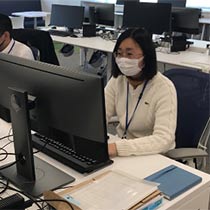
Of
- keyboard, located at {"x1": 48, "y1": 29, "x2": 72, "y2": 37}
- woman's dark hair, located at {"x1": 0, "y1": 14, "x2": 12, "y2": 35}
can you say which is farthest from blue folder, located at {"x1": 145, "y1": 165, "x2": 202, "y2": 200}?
keyboard, located at {"x1": 48, "y1": 29, "x2": 72, "y2": 37}

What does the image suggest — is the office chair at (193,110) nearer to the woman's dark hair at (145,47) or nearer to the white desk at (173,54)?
the woman's dark hair at (145,47)

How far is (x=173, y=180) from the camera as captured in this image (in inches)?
51.2

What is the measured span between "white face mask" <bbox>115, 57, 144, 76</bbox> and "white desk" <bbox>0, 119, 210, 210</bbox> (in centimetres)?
46

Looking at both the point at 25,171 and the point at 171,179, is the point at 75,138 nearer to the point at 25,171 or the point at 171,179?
the point at 25,171

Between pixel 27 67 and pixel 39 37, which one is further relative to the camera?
pixel 39 37

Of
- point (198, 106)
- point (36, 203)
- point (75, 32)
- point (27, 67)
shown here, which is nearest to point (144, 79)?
point (198, 106)

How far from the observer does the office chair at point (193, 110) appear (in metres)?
1.85

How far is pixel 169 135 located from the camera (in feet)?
5.27

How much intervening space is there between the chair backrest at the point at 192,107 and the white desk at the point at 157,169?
42 centimetres

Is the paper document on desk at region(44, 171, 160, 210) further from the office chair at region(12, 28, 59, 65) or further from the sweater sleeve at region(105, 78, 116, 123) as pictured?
the office chair at region(12, 28, 59, 65)

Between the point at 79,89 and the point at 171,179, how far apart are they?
19.2 inches

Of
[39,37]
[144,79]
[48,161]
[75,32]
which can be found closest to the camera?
[48,161]

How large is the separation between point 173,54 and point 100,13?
1.63 metres

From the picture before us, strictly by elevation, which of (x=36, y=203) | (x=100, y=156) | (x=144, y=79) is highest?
(x=144, y=79)
